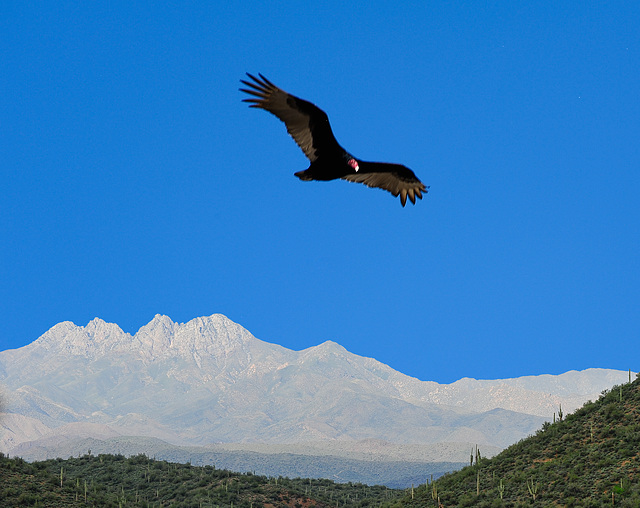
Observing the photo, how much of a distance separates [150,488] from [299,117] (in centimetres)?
6887

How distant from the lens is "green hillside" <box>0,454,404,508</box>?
5762 centimetres

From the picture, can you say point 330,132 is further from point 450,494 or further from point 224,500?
point 224,500

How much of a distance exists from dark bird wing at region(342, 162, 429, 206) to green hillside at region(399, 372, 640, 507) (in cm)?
2979

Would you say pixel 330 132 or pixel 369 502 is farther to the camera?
pixel 369 502

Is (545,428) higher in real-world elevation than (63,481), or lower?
higher

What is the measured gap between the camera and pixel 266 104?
14.2 m

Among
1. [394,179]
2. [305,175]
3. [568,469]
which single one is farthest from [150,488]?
[305,175]

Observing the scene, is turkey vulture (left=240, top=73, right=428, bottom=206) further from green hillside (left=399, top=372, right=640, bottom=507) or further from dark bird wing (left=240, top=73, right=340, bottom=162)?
green hillside (left=399, top=372, right=640, bottom=507)

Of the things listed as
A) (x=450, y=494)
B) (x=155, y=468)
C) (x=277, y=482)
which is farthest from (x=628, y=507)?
(x=155, y=468)

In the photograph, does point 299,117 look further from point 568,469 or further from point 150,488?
point 150,488

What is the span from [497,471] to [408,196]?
44.3m

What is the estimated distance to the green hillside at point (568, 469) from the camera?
142 ft

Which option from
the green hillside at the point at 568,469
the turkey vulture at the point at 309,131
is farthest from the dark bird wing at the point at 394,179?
the green hillside at the point at 568,469

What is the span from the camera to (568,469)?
48375 mm
